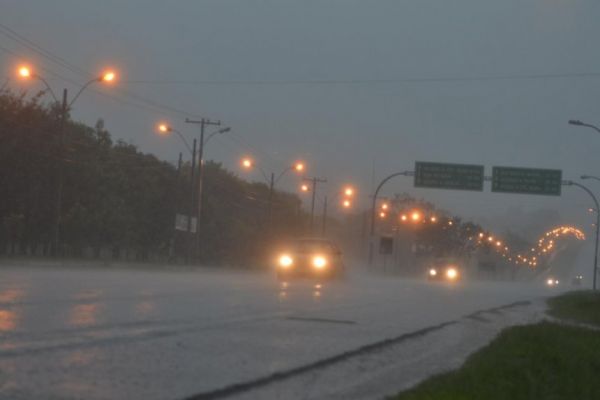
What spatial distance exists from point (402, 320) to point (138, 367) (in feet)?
32.6

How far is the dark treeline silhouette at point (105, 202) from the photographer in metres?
58.4

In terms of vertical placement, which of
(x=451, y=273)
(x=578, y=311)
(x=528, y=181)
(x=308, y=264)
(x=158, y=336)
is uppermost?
(x=528, y=181)

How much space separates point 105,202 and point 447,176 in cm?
2416

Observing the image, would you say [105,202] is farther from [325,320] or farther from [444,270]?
[325,320]

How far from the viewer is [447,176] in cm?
6550

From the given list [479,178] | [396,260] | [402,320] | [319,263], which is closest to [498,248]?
[396,260]

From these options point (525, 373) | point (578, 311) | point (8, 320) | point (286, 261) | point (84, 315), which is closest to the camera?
point (525, 373)

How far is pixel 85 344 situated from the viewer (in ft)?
33.5

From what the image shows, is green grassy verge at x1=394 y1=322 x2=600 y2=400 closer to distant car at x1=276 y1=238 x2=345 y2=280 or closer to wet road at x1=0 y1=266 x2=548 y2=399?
wet road at x1=0 y1=266 x2=548 y2=399

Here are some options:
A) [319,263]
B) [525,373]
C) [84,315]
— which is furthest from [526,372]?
[319,263]

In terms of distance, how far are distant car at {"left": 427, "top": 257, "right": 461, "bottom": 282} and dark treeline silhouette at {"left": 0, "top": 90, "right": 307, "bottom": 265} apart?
17.8 m

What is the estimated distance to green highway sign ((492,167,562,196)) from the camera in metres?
64.6

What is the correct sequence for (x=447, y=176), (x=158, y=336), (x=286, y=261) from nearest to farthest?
(x=158, y=336)
(x=286, y=261)
(x=447, y=176)

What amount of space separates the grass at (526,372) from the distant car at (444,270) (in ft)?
191
